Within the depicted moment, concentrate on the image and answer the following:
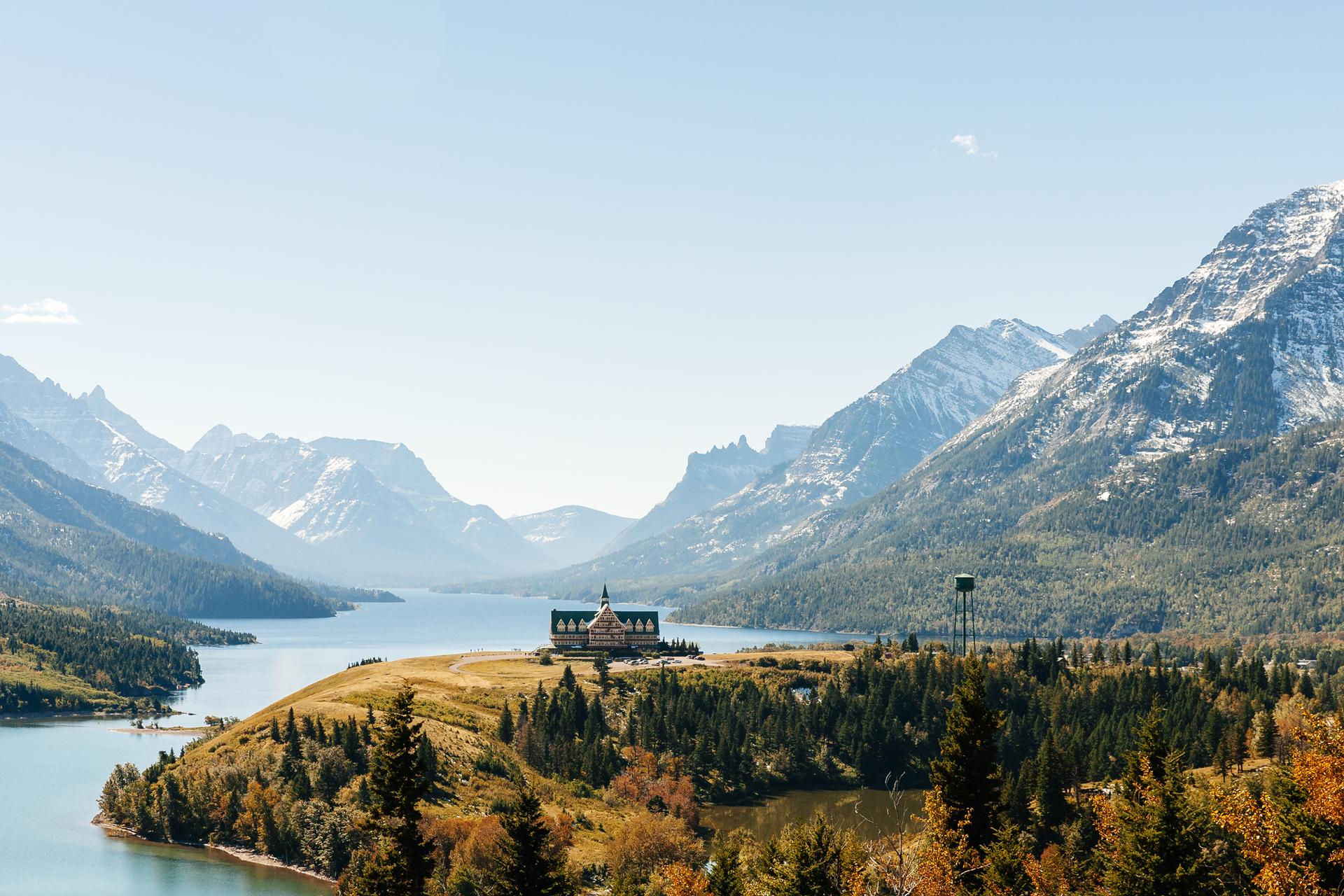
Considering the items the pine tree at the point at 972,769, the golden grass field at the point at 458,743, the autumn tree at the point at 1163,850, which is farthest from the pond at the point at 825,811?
the autumn tree at the point at 1163,850

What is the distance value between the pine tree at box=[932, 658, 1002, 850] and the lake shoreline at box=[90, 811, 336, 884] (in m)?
87.5

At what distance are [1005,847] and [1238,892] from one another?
22.0 meters

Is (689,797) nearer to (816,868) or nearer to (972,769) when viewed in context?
(972,769)

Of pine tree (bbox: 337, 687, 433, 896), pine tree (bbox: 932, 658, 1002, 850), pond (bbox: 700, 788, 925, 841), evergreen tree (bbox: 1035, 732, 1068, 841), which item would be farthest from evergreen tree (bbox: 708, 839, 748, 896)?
evergreen tree (bbox: 1035, 732, 1068, 841)

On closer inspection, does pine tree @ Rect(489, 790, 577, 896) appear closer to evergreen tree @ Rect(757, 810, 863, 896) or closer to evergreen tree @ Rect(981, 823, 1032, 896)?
evergreen tree @ Rect(757, 810, 863, 896)

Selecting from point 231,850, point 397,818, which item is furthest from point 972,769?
point 231,850

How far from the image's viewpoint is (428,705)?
182375 mm

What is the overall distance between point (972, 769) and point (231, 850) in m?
108

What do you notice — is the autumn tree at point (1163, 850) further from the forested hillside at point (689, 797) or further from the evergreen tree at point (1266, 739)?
the evergreen tree at point (1266, 739)

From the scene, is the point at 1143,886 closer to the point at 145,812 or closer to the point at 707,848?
the point at 707,848

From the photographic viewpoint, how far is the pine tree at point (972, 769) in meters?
72.8

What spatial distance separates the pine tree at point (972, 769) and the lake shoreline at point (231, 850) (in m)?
87.5

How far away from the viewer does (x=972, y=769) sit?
73250mm

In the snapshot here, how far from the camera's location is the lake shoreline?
138m
